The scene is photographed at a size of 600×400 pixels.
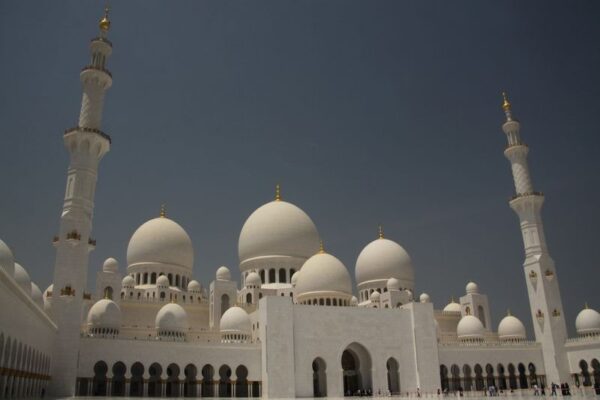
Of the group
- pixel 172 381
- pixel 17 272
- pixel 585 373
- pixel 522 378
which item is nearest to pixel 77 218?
pixel 17 272

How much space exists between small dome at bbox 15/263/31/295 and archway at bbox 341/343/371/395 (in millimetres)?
17149

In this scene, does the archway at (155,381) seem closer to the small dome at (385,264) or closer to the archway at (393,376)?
the archway at (393,376)

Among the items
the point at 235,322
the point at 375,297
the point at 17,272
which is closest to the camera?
the point at 17,272

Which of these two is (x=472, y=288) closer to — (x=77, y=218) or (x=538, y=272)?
(x=538, y=272)

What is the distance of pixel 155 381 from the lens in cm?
2623

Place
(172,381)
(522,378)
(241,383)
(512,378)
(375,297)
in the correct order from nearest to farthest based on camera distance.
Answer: (172,381), (241,383), (512,378), (522,378), (375,297)

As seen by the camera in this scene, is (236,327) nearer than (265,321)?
No

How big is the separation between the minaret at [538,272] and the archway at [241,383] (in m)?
19.5

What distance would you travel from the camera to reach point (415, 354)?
2978 centimetres

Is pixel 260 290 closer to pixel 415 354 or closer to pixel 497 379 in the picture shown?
pixel 415 354

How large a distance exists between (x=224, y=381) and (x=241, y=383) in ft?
3.07

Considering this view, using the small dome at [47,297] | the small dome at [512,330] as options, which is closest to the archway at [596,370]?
the small dome at [512,330]

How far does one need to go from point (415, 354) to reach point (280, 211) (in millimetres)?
14087

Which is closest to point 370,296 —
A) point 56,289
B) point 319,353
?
point 319,353
